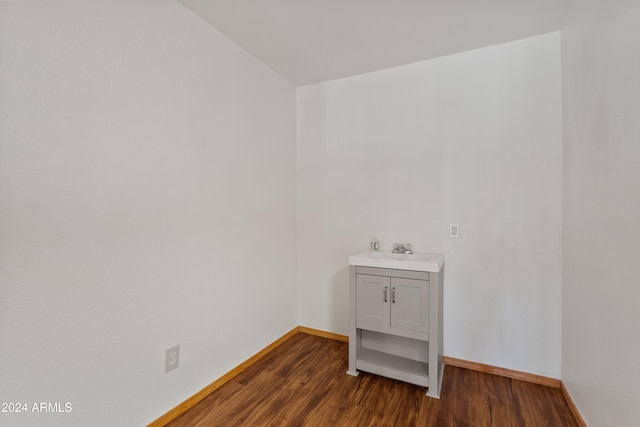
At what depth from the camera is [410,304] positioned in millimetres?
1978

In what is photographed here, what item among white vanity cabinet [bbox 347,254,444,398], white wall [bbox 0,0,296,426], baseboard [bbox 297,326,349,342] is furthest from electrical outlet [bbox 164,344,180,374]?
baseboard [bbox 297,326,349,342]

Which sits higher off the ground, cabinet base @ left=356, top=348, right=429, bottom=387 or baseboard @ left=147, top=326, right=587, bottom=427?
cabinet base @ left=356, top=348, right=429, bottom=387

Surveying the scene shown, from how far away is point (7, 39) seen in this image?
1.08 meters

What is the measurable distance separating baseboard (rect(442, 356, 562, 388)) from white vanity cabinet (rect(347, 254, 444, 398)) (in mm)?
189

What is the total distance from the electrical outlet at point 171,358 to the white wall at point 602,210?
7.19 feet

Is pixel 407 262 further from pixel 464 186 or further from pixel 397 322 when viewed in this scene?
pixel 464 186

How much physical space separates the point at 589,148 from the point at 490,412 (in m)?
1.65

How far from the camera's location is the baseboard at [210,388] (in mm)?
1643

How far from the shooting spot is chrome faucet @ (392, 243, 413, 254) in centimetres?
238

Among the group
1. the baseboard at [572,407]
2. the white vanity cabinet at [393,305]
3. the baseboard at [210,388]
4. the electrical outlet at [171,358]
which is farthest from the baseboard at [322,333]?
the baseboard at [572,407]

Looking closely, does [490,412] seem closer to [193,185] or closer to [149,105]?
[193,185]

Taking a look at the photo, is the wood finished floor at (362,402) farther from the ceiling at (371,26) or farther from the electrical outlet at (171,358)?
the ceiling at (371,26)

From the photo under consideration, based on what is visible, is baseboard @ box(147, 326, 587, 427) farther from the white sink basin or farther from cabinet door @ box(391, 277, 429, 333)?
the white sink basin

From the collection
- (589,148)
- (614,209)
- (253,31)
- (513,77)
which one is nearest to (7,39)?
(253,31)
